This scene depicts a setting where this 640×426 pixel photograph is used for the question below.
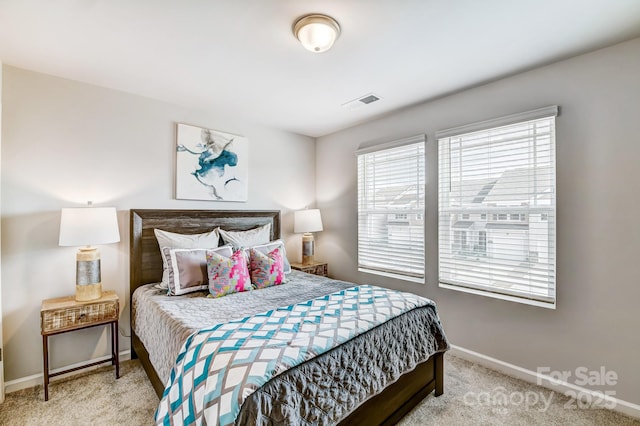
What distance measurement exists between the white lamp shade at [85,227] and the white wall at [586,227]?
10.1ft

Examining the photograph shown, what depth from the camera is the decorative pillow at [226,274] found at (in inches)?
93.0

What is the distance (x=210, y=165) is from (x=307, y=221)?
133 cm

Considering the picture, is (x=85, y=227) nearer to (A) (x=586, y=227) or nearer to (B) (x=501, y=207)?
(B) (x=501, y=207)

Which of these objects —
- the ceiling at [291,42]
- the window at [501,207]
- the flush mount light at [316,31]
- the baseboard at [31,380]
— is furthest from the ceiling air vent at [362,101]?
the baseboard at [31,380]

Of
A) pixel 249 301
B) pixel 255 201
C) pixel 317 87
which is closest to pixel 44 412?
pixel 249 301

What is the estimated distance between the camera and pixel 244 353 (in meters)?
1.29

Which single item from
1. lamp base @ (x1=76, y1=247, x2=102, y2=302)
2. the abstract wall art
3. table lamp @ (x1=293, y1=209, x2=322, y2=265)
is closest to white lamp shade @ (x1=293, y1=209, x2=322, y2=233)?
table lamp @ (x1=293, y1=209, x2=322, y2=265)

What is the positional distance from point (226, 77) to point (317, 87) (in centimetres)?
77

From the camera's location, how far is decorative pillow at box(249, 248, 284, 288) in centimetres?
264

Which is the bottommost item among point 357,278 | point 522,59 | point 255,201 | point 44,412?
point 44,412

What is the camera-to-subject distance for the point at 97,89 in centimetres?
258

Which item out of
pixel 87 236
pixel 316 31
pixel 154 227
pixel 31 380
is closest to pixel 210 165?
pixel 154 227

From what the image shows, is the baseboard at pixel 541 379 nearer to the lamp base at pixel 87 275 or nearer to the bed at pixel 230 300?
the bed at pixel 230 300

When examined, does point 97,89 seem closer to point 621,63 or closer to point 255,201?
point 255,201
